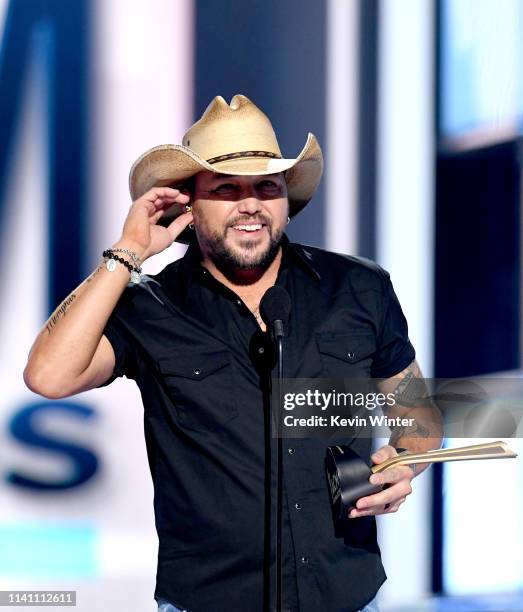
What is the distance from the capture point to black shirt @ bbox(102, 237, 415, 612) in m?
2.23

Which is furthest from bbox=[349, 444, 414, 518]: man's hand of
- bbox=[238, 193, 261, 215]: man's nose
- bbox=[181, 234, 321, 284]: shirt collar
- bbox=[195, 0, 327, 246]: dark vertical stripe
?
bbox=[195, 0, 327, 246]: dark vertical stripe

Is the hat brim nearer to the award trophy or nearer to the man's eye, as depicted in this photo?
the man's eye

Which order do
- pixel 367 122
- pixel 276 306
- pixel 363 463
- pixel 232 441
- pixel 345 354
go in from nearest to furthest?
pixel 276 306 → pixel 363 463 → pixel 232 441 → pixel 345 354 → pixel 367 122

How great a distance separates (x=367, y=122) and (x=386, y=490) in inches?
69.3

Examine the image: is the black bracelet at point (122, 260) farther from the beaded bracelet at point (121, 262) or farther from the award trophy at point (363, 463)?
the award trophy at point (363, 463)

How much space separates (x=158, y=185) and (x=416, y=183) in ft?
4.21

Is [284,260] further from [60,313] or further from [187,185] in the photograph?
[60,313]

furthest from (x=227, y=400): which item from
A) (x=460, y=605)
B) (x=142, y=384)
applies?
(x=460, y=605)

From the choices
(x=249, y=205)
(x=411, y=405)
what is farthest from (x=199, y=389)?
(x=411, y=405)

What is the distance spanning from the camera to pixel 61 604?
336 cm

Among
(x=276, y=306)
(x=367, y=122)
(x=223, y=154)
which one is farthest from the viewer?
(x=367, y=122)

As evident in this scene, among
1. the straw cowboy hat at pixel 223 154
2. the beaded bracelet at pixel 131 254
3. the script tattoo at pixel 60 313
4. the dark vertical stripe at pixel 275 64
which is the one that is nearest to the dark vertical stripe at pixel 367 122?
the dark vertical stripe at pixel 275 64

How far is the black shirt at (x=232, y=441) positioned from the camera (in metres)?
2.23

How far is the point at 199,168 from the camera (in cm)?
250
